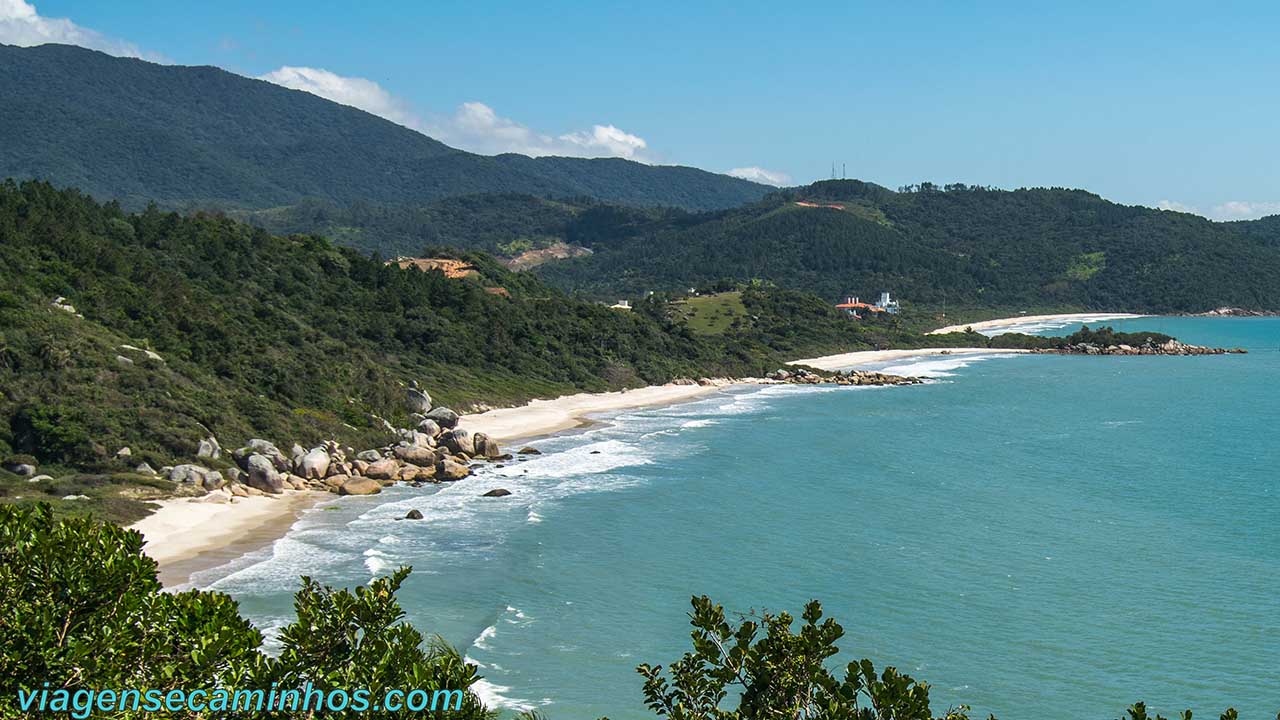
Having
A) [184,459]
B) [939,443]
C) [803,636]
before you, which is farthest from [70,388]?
[939,443]

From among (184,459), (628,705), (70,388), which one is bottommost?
(628,705)

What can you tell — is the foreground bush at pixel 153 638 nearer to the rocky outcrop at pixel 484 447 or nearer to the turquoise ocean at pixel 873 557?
the turquoise ocean at pixel 873 557

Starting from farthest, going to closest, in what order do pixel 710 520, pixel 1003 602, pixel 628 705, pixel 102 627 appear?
pixel 710 520
pixel 1003 602
pixel 628 705
pixel 102 627

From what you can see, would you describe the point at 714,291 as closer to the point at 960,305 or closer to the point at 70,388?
the point at 960,305

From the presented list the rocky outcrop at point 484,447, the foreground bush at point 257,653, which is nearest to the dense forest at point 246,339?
the rocky outcrop at point 484,447

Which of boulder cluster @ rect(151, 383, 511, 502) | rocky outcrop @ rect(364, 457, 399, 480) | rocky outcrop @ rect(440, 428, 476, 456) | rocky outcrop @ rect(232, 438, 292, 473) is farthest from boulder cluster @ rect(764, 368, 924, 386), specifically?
rocky outcrop @ rect(232, 438, 292, 473)

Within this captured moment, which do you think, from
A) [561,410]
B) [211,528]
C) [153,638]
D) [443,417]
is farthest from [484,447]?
[153,638]
